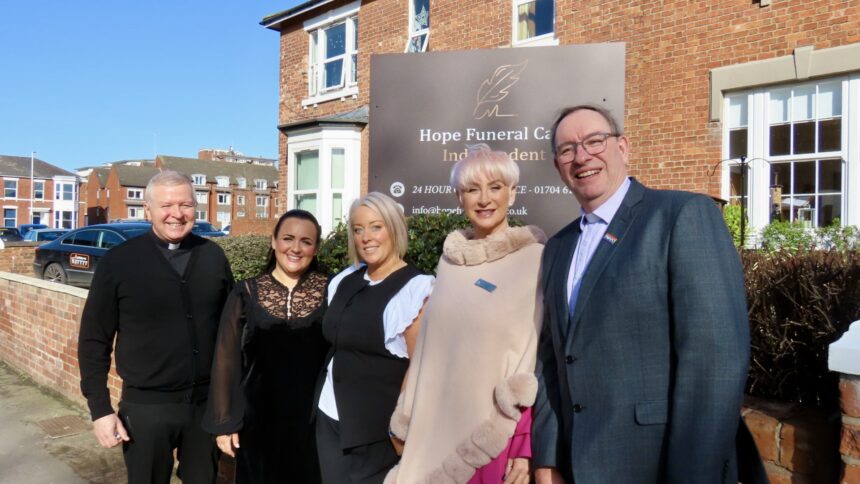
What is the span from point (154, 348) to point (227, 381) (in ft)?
1.33

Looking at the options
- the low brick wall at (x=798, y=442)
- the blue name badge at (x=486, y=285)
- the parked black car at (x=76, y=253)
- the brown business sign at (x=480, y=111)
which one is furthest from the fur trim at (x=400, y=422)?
the parked black car at (x=76, y=253)

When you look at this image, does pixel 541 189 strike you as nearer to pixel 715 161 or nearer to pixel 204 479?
pixel 715 161

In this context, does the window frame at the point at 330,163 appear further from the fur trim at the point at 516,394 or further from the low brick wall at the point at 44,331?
the fur trim at the point at 516,394

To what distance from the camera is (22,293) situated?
7660 millimetres

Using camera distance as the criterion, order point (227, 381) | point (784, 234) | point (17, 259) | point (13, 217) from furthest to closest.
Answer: point (13, 217), point (17, 259), point (784, 234), point (227, 381)

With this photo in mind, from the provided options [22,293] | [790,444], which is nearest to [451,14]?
[22,293]

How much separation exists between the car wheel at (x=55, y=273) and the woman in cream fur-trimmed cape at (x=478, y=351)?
41.7 feet

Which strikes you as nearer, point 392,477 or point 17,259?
point 392,477

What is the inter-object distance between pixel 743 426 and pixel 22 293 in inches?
327

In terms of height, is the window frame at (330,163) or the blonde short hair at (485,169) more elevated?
the window frame at (330,163)

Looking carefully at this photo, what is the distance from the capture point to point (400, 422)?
92.0 inches

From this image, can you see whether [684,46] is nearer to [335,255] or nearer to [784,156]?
[784,156]

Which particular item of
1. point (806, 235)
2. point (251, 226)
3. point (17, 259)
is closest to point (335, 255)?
point (806, 235)

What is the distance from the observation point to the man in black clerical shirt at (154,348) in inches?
114
